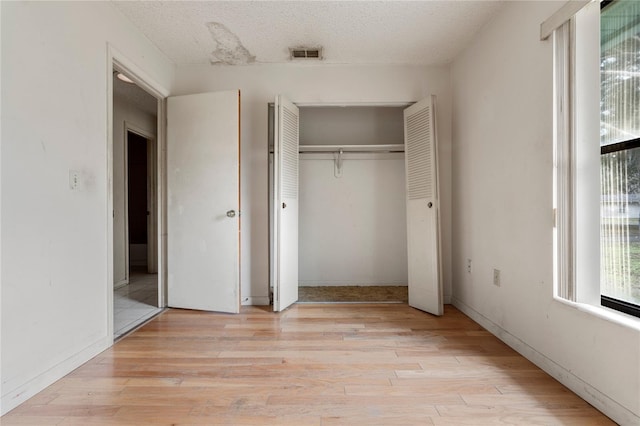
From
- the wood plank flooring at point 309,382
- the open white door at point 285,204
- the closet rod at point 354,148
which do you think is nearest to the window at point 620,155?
the wood plank flooring at point 309,382

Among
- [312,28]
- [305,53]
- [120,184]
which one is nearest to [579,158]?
[312,28]

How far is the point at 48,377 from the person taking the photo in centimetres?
167

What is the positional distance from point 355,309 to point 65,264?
7.37 ft

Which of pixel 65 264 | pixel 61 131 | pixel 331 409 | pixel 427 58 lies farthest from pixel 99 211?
pixel 427 58

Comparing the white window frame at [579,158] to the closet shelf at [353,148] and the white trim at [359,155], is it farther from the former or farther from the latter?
the white trim at [359,155]

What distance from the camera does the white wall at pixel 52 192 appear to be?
1492 millimetres

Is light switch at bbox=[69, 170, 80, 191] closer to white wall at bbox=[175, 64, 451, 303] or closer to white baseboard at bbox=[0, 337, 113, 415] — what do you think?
white baseboard at bbox=[0, 337, 113, 415]

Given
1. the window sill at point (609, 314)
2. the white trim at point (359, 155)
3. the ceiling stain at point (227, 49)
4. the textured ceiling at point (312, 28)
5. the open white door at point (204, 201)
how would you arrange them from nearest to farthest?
the window sill at point (609, 314) → the textured ceiling at point (312, 28) → the ceiling stain at point (227, 49) → the open white door at point (204, 201) → the white trim at point (359, 155)

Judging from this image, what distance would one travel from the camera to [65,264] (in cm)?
180

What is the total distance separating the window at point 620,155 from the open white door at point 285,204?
2217mm

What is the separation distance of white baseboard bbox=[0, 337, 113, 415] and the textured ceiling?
2.38 meters

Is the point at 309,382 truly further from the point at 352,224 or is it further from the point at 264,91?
the point at 264,91

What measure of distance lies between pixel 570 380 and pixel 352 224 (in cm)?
254

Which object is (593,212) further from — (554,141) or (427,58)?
(427,58)
